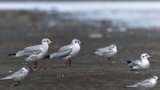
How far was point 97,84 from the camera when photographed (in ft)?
71.1

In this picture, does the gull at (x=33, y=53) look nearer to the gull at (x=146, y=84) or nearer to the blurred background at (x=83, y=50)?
the blurred background at (x=83, y=50)

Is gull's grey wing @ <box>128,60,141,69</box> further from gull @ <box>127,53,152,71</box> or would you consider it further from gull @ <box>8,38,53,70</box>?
gull @ <box>8,38,53,70</box>

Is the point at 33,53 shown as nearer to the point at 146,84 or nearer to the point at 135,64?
the point at 135,64

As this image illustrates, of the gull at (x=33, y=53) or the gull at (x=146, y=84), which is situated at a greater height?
the gull at (x=33, y=53)

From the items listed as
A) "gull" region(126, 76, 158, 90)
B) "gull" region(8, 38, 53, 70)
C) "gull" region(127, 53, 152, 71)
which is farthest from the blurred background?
"gull" region(126, 76, 158, 90)

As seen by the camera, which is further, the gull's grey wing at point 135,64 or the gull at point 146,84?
the gull's grey wing at point 135,64

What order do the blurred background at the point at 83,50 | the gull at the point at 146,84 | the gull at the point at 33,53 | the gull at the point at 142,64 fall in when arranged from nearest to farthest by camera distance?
the gull at the point at 146,84 < the blurred background at the point at 83,50 < the gull at the point at 142,64 < the gull at the point at 33,53

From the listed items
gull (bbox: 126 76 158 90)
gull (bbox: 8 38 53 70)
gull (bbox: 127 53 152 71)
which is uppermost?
gull (bbox: 8 38 53 70)

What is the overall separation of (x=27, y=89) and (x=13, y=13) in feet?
170

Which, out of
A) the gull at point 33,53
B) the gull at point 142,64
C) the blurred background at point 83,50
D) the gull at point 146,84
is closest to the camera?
the gull at point 146,84

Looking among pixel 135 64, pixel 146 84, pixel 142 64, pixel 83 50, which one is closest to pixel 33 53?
pixel 135 64

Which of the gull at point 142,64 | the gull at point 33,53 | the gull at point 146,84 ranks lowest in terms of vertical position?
the gull at point 146,84

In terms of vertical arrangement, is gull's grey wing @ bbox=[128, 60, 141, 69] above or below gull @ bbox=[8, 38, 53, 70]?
below

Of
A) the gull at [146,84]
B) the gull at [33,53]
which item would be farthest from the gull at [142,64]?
the gull at [146,84]
